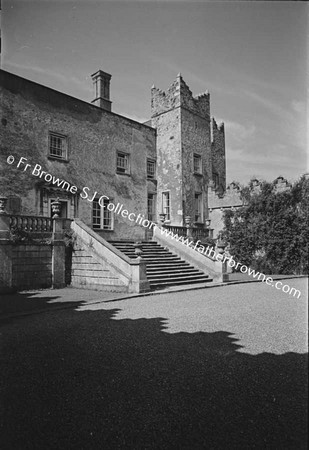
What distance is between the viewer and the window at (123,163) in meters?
19.2

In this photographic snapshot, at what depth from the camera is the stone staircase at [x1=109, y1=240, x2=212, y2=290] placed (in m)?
12.4

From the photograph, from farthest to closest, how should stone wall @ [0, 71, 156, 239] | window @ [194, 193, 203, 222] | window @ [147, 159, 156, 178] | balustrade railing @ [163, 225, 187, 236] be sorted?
window @ [194, 193, 203, 222] → window @ [147, 159, 156, 178] → balustrade railing @ [163, 225, 187, 236] → stone wall @ [0, 71, 156, 239]

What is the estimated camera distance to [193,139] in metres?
21.4

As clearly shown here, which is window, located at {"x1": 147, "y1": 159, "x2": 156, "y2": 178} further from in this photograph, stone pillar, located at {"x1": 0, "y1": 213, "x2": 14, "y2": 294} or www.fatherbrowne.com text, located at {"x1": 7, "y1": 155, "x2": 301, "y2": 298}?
stone pillar, located at {"x1": 0, "y1": 213, "x2": 14, "y2": 294}

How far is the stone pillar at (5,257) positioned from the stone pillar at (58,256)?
1.66 metres

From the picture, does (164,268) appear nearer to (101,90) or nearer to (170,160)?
(170,160)

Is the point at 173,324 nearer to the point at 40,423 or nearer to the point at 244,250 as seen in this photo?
the point at 40,423

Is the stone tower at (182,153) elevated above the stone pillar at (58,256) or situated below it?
above

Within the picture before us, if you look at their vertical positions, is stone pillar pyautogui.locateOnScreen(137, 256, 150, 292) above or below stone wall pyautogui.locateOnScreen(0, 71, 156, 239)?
below

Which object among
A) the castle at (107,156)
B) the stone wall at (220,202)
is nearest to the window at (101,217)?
the castle at (107,156)

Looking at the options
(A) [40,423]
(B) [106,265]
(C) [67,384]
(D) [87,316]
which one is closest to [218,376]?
(C) [67,384]

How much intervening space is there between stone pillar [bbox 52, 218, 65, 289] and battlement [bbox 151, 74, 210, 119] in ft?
36.5

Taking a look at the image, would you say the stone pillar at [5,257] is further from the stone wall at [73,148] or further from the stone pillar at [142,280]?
the stone pillar at [142,280]

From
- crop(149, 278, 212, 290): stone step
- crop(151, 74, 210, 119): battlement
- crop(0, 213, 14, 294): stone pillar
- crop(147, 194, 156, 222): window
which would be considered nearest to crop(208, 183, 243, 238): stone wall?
crop(147, 194, 156, 222): window
